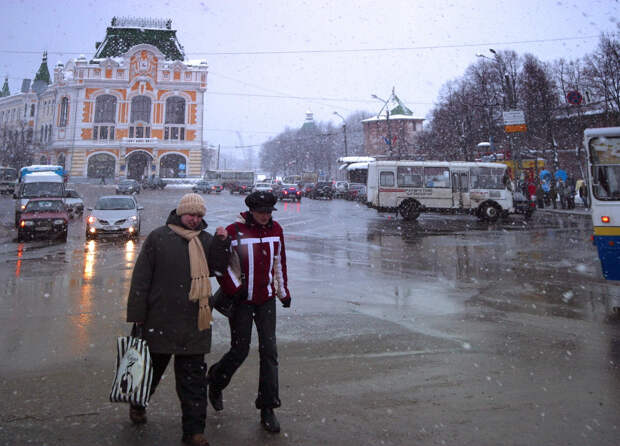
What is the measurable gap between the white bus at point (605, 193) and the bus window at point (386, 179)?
18.2 meters

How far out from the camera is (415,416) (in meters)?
4.39

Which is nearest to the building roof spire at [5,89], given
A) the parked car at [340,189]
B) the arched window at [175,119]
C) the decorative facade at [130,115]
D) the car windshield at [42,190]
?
the decorative facade at [130,115]

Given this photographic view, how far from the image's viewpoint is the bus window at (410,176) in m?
27.6

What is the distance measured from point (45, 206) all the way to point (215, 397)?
56.5 ft

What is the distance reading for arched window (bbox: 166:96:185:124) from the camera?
79062 millimetres

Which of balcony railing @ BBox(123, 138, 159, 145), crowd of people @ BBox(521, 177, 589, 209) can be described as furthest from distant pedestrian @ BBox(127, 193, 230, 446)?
balcony railing @ BBox(123, 138, 159, 145)

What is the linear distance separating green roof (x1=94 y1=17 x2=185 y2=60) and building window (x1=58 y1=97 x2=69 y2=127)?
26.6 ft

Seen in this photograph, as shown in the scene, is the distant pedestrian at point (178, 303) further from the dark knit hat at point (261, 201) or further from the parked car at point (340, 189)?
the parked car at point (340, 189)

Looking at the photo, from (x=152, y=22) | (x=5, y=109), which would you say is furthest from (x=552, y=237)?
(x=5, y=109)

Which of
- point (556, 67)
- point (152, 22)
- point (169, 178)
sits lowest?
point (169, 178)

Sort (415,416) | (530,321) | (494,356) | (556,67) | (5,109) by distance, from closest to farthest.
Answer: (415,416), (494,356), (530,321), (556,67), (5,109)

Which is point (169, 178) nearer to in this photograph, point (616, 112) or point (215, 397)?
point (616, 112)

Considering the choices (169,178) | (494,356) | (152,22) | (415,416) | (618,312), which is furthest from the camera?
(152,22)

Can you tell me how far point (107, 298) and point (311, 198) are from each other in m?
46.3
